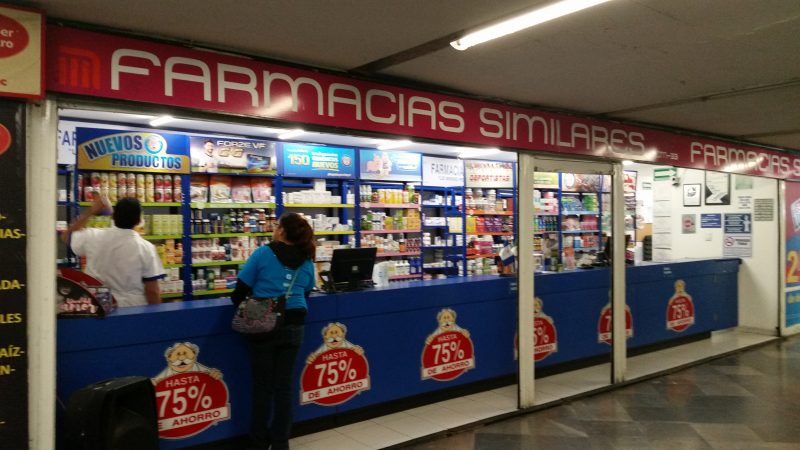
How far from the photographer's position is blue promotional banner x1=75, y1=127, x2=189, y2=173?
563cm

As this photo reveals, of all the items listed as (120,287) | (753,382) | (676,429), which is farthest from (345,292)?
(753,382)

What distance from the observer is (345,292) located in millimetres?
4602

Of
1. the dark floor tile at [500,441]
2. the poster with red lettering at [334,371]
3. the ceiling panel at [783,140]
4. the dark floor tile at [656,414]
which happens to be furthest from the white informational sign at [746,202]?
the poster with red lettering at [334,371]

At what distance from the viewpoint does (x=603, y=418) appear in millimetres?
4871

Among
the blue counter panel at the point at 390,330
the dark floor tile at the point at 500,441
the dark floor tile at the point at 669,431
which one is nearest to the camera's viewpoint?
the blue counter panel at the point at 390,330

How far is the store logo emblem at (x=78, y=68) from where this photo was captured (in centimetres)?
288

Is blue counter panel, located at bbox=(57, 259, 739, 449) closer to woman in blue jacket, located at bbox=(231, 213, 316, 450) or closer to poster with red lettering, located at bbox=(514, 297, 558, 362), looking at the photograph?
poster with red lettering, located at bbox=(514, 297, 558, 362)

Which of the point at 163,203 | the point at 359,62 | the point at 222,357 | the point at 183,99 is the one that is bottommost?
the point at 222,357

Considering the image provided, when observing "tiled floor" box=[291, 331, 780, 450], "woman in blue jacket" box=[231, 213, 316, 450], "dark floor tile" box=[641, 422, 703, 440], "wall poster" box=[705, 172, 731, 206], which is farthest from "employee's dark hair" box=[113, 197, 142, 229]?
"wall poster" box=[705, 172, 731, 206]

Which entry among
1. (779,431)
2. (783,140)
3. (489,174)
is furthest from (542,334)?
→ (783,140)

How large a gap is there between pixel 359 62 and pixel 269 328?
74.3 inches

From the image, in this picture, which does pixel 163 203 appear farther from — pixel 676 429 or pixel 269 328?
pixel 676 429

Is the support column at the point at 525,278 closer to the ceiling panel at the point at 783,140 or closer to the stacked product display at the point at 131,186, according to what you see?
the stacked product display at the point at 131,186

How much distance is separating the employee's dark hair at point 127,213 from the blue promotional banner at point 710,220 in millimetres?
8363
